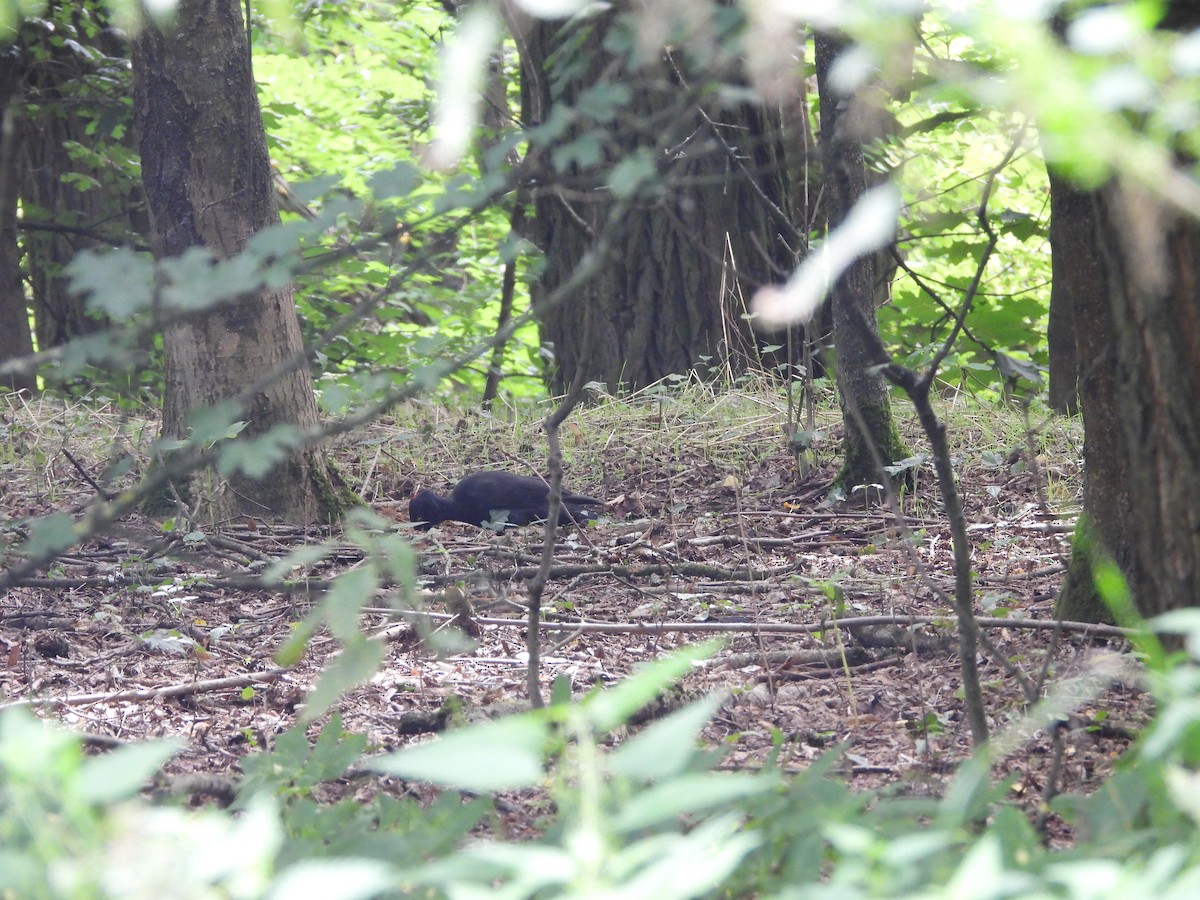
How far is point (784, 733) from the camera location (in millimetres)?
2662

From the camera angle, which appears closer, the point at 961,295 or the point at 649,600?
the point at 649,600

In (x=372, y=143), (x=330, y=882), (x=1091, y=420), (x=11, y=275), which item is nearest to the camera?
(x=330, y=882)

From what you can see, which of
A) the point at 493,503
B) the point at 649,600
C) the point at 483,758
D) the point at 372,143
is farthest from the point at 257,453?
the point at 372,143

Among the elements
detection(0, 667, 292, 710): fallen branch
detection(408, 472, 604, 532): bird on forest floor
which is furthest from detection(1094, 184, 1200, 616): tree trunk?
detection(408, 472, 604, 532): bird on forest floor

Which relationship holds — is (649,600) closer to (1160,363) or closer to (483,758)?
(1160,363)

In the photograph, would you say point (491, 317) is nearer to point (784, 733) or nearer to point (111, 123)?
point (111, 123)

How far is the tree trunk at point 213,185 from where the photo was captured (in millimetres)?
4617

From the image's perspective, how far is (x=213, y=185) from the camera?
4672mm

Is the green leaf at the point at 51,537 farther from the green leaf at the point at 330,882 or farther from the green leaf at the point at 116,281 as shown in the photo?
the green leaf at the point at 330,882

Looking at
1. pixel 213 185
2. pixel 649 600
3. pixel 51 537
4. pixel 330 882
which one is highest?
pixel 213 185

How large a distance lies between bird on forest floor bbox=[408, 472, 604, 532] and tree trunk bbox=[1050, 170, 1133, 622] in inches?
97.3

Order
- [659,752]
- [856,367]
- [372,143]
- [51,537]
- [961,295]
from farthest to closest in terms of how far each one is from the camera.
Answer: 1. [372,143]
2. [961,295]
3. [856,367]
4. [51,537]
5. [659,752]

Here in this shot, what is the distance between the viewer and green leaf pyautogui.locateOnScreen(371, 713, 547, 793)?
36.2 inches

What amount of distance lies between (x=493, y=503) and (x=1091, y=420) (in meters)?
2.87
